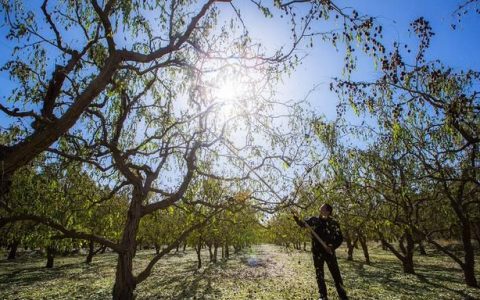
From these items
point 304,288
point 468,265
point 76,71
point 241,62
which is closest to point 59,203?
point 76,71

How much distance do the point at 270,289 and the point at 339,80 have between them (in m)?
13.2

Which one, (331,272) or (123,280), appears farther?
(123,280)

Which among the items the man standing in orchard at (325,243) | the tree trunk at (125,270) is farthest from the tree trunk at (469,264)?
the tree trunk at (125,270)

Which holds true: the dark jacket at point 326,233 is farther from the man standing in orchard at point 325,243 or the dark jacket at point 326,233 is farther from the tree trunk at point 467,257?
the tree trunk at point 467,257

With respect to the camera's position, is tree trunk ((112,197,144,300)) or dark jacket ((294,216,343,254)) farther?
tree trunk ((112,197,144,300))

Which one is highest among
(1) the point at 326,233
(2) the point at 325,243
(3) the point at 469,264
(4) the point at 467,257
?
(1) the point at 326,233

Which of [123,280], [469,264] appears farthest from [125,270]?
[469,264]

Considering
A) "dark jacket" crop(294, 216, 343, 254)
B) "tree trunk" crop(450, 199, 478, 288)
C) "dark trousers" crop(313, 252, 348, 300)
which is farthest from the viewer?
"tree trunk" crop(450, 199, 478, 288)

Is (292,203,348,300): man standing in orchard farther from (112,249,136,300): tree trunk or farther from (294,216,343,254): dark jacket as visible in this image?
(112,249,136,300): tree trunk

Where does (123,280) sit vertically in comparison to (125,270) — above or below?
below

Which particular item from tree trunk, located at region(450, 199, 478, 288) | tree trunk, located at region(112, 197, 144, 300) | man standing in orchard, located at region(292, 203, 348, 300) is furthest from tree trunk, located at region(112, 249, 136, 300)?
tree trunk, located at region(450, 199, 478, 288)

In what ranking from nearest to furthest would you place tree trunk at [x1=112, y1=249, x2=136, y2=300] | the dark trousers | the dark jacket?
the dark trousers
the dark jacket
tree trunk at [x1=112, y1=249, x2=136, y2=300]

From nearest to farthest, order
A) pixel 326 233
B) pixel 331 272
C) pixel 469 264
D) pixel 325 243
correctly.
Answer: pixel 325 243 → pixel 331 272 → pixel 326 233 → pixel 469 264

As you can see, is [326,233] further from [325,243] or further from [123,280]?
[123,280]
